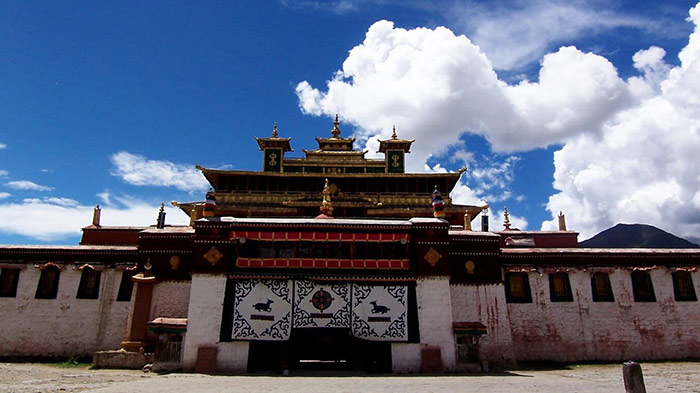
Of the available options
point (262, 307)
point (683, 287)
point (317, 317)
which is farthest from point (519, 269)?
point (262, 307)

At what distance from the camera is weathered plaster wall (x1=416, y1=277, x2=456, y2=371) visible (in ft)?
63.8

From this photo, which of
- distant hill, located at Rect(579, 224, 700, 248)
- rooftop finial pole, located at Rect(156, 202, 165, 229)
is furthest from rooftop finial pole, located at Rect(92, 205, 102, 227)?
distant hill, located at Rect(579, 224, 700, 248)

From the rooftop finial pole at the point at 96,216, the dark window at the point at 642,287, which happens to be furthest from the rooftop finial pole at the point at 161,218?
the dark window at the point at 642,287

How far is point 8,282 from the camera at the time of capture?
2283 centimetres

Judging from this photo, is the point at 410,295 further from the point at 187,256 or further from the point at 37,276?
the point at 37,276

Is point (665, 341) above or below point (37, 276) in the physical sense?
below

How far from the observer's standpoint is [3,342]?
72.5 ft

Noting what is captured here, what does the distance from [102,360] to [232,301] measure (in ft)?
18.1

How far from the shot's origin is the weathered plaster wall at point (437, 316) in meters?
19.4

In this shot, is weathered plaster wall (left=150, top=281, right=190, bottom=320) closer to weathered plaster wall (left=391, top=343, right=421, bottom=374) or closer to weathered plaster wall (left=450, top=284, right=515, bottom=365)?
weathered plaster wall (left=391, top=343, right=421, bottom=374)

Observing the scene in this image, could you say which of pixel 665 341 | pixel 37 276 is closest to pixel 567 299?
pixel 665 341

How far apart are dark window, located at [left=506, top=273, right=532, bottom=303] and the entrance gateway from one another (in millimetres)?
5348

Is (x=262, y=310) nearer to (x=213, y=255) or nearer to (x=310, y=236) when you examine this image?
(x=213, y=255)

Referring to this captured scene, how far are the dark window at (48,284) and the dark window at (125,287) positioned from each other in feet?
9.72
